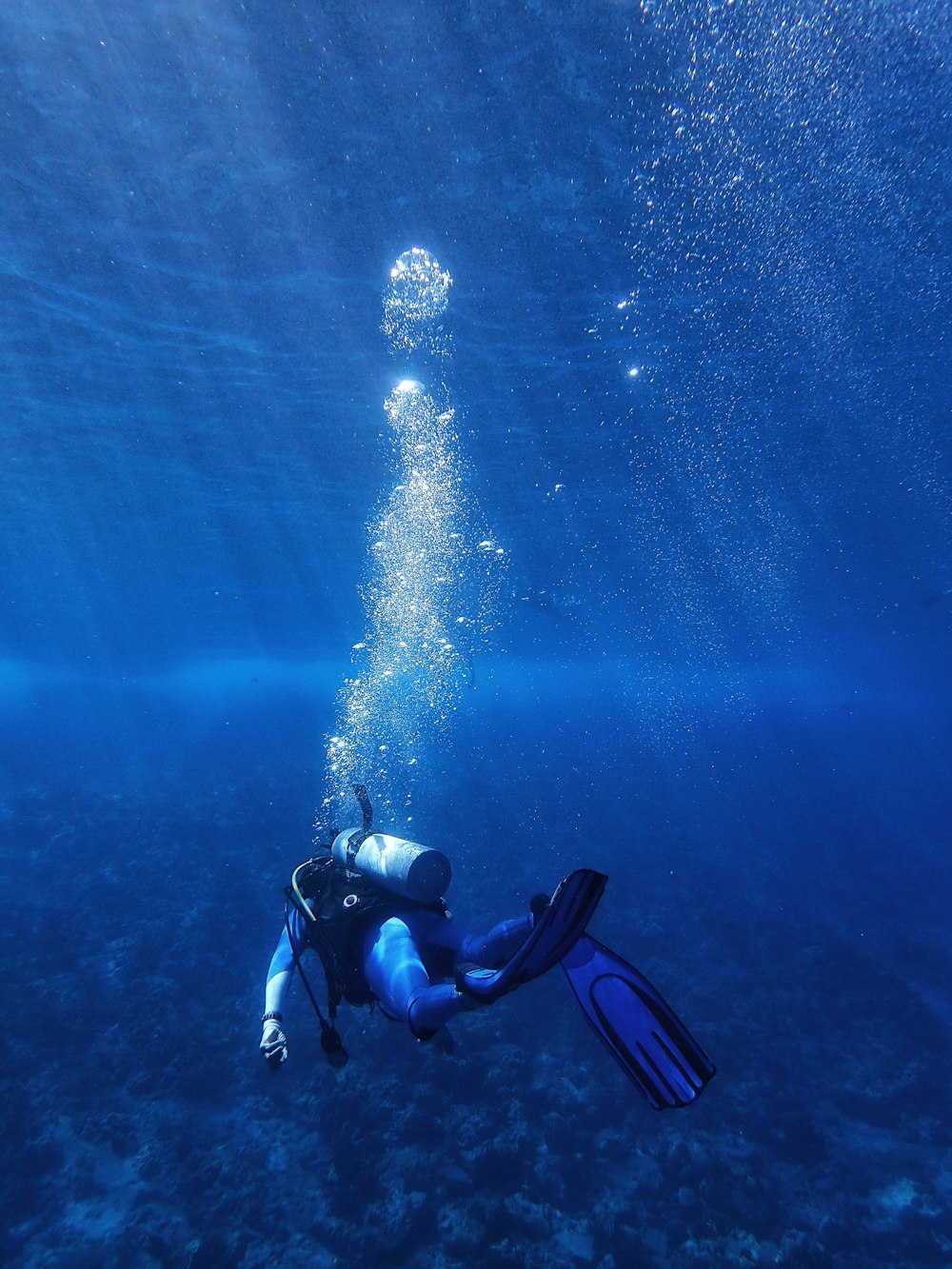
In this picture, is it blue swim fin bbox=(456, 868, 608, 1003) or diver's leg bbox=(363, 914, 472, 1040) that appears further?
diver's leg bbox=(363, 914, 472, 1040)

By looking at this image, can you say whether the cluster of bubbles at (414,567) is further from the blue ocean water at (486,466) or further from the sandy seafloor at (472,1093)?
the sandy seafloor at (472,1093)

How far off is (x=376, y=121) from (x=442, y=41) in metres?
1.17

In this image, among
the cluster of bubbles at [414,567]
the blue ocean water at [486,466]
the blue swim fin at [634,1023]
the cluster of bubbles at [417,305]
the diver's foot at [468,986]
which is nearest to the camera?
the diver's foot at [468,986]

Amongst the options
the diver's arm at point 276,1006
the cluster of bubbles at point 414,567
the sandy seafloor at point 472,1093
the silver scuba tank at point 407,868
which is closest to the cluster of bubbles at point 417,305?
the cluster of bubbles at point 414,567

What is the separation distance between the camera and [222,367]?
12.0 meters

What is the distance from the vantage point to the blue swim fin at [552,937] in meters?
2.96

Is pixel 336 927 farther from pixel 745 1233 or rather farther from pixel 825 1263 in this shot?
pixel 825 1263

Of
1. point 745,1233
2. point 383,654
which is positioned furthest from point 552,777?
point 383,654

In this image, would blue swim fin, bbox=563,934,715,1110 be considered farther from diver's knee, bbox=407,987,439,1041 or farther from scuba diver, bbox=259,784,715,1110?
diver's knee, bbox=407,987,439,1041

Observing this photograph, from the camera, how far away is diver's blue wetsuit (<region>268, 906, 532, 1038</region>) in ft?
10.9

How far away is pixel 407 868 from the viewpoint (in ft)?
14.4

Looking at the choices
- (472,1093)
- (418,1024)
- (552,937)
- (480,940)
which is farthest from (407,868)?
(472,1093)

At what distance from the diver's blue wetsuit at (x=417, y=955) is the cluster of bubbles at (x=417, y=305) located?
31.0 ft

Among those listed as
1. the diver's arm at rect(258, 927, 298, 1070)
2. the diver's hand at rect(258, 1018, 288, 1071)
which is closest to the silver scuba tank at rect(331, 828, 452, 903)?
the diver's arm at rect(258, 927, 298, 1070)
